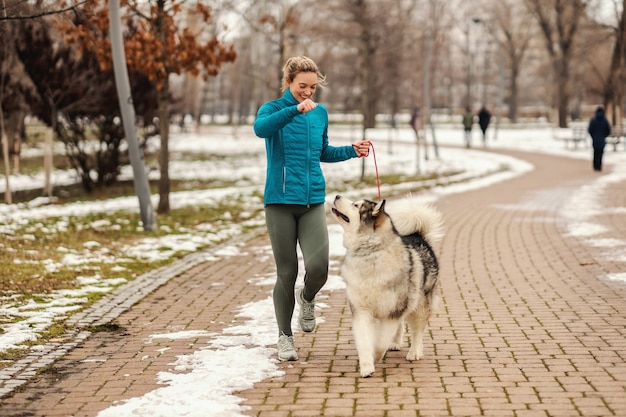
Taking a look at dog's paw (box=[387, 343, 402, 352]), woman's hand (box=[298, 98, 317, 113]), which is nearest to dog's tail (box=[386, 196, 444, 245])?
dog's paw (box=[387, 343, 402, 352])

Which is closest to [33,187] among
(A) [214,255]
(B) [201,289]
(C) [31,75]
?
(C) [31,75]

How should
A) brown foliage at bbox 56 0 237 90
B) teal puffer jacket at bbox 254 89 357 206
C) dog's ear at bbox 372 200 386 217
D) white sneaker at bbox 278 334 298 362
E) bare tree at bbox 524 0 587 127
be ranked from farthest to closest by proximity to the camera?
bare tree at bbox 524 0 587 127 → brown foliage at bbox 56 0 237 90 → white sneaker at bbox 278 334 298 362 → teal puffer jacket at bbox 254 89 357 206 → dog's ear at bbox 372 200 386 217

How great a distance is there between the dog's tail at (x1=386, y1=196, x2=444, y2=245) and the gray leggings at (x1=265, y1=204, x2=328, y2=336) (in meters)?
0.56

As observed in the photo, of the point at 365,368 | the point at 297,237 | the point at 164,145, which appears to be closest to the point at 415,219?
the point at 297,237

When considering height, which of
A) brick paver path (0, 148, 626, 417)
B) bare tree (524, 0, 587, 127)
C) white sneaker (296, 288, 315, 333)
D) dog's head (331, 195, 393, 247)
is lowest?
brick paver path (0, 148, 626, 417)

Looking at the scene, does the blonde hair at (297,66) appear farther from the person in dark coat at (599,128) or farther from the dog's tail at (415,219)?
the person in dark coat at (599,128)

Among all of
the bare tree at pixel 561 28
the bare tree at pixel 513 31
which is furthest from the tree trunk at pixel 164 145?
the bare tree at pixel 513 31

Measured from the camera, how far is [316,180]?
5754mm

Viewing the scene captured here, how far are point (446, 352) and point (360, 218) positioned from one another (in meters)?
1.47

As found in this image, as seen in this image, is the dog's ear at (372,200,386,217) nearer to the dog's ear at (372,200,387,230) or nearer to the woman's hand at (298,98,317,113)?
the dog's ear at (372,200,387,230)

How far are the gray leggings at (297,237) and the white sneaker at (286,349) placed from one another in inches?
14.6

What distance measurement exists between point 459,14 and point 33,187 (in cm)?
5209

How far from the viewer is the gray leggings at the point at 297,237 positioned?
5762 millimetres

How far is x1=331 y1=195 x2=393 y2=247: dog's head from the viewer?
17.7 ft
